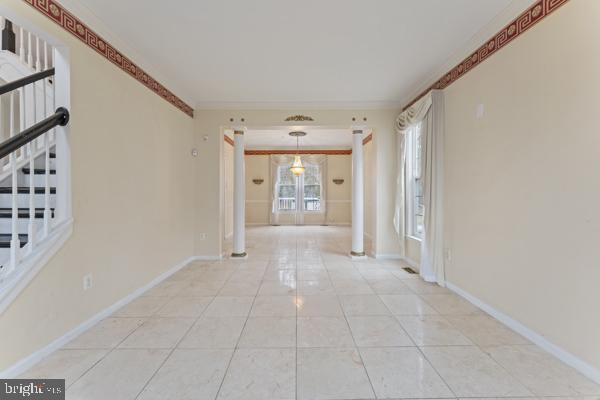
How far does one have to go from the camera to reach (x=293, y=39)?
2.81 meters

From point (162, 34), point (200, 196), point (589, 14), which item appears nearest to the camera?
point (589, 14)

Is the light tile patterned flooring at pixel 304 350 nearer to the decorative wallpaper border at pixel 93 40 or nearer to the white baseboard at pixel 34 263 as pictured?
the white baseboard at pixel 34 263

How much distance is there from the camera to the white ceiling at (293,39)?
236 cm

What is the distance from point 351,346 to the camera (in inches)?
83.0

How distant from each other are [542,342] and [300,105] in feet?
13.9

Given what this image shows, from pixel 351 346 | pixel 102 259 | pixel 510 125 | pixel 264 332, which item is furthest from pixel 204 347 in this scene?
pixel 510 125

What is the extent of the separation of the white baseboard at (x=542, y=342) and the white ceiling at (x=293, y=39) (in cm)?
271

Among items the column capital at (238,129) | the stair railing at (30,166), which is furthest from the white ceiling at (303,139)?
the stair railing at (30,166)

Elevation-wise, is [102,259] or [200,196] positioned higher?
[200,196]

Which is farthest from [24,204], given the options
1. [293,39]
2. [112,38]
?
[293,39]

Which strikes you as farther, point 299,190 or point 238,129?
point 299,190

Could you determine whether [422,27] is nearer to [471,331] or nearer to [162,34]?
[162,34]

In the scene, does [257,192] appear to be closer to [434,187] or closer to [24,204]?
[434,187]

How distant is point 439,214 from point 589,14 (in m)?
2.18
